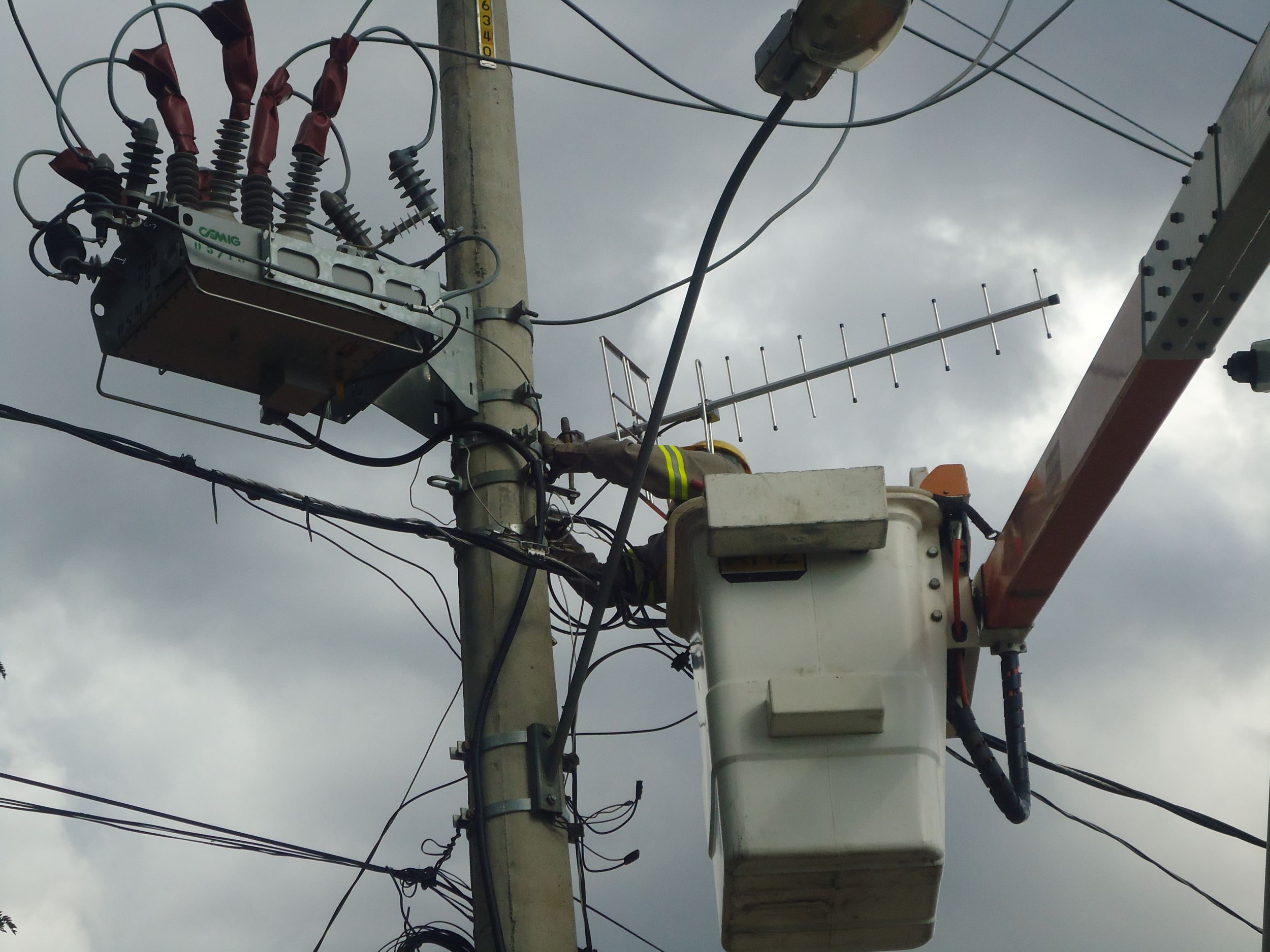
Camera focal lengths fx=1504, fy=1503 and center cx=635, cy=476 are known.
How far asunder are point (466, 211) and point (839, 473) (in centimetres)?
197

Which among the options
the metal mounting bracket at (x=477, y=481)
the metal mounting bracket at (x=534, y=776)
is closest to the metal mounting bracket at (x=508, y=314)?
the metal mounting bracket at (x=477, y=481)

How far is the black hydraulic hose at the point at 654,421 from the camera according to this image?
3.72 meters

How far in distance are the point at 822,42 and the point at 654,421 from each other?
119cm

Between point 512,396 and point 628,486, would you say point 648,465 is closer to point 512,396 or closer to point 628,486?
point 628,486

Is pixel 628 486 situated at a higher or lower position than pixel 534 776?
higher

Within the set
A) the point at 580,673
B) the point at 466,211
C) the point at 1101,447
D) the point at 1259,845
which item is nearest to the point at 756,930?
the point at 580,673

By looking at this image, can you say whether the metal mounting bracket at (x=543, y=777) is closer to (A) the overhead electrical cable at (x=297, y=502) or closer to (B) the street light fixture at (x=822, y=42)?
(A) the overhead electrical cable at (x=297, y=502)

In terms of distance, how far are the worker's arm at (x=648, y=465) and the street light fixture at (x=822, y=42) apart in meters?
1.81

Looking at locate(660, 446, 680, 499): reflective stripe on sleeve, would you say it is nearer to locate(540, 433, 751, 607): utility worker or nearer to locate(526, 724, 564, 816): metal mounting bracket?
locate(540, 433, 751, 607): utility worker

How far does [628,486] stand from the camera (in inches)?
205

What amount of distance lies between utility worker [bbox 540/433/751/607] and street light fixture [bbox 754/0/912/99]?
1.71 metres

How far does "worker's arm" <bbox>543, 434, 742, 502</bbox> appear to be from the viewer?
5.18 metres

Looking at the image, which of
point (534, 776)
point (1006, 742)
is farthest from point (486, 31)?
point (1006, 742)

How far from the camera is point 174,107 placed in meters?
4.35
